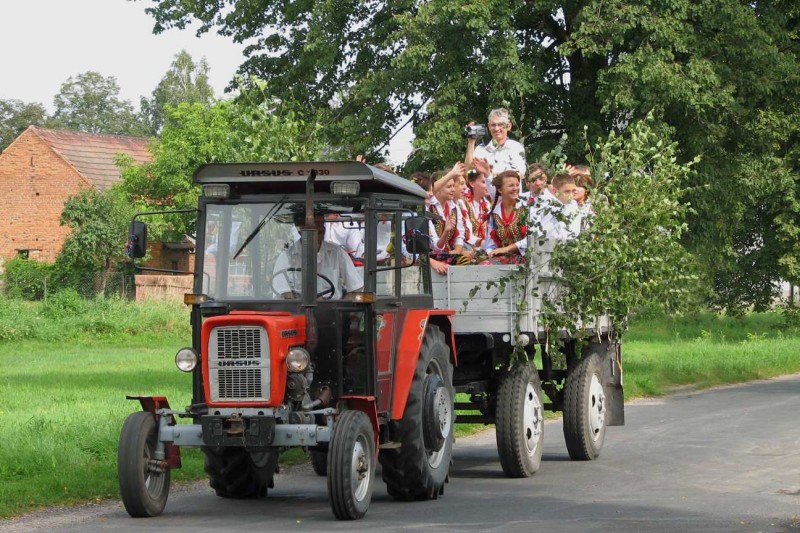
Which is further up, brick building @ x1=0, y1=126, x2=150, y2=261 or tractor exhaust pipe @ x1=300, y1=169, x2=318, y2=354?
brick building @ x1=0, y1=126, x2=150, y2=261

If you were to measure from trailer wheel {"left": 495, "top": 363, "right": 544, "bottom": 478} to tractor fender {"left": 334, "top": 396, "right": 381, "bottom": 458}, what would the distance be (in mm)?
2280

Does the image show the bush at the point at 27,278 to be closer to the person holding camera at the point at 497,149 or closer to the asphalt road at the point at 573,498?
the asphalt road at the point at 573,498

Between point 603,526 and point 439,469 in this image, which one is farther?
point 439,469

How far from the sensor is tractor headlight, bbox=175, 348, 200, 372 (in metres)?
9.34

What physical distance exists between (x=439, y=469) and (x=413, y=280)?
143cm

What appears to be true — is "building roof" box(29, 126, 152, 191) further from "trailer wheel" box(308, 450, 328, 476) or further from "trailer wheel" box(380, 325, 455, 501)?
"trailer wheel" box(380, 325, 455, 501)

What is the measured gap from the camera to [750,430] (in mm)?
15477

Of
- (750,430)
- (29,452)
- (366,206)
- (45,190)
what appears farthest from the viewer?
(45,190)

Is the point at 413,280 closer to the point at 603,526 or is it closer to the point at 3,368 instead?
the point at 603,526

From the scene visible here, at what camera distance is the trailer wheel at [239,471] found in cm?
1005

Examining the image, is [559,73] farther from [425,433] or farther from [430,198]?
[425,433]

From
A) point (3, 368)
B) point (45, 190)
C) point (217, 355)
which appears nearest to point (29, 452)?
point (217, 355)

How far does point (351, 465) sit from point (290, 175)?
204cm

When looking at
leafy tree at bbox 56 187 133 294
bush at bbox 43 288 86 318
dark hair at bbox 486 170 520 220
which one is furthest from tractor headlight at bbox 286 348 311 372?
leafy tree at bbox 56 187 133 294
